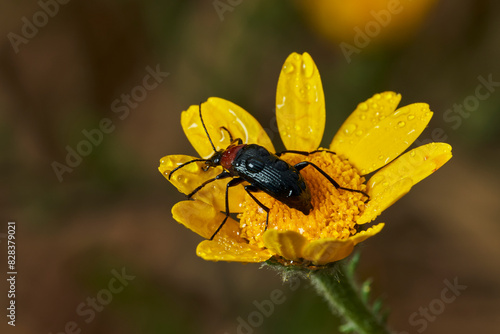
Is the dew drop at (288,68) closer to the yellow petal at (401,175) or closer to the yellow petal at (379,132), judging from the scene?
the yellow petal at (379,132)

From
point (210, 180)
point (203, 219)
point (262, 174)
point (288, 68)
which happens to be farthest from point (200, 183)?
point (288, 68)

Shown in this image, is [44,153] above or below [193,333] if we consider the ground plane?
above

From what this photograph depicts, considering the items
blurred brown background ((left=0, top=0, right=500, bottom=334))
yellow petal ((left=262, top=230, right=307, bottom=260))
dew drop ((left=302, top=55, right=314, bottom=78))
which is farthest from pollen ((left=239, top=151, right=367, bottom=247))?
blurred brown background ((left=0, top=0, right=500, bottom=334))

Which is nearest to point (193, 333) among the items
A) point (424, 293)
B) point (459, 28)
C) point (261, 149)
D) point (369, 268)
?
point (369, 268)

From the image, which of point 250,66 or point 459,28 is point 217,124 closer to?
point 250,66

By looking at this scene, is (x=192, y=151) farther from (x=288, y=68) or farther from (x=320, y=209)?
(x=320, y=209)
